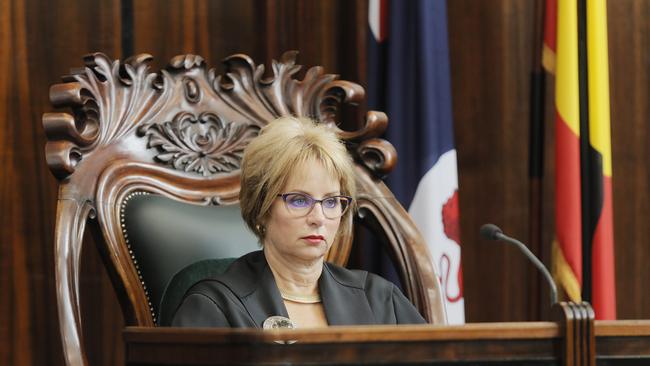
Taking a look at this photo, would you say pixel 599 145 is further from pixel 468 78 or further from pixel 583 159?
pixel 468 78

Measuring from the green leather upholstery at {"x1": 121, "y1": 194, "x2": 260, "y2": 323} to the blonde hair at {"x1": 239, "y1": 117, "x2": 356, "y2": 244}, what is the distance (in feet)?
0.61

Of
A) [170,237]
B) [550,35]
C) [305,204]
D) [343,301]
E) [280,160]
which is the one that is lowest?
[343,301]

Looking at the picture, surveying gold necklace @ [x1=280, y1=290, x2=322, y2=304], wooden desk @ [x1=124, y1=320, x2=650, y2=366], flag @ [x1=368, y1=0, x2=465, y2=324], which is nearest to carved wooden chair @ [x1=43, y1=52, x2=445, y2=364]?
gold necklace @ [x1=280, y1=290, x2=322, y2=304]

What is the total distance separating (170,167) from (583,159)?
135 centimetres

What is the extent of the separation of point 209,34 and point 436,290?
1291mm

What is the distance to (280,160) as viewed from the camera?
2.23 meters

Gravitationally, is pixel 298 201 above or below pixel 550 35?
below

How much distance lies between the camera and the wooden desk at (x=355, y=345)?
3.92 feet

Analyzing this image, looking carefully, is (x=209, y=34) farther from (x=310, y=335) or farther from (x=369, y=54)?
(x=310, y=335)

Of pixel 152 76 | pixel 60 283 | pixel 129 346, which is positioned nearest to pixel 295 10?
pixel 152 76

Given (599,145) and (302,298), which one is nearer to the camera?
(302,298)

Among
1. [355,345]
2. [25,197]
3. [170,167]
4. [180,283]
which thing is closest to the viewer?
[355,345]

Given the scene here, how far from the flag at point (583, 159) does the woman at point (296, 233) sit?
0.95 meters

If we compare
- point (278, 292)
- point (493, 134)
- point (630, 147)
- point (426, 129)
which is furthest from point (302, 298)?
point (630, 147)
